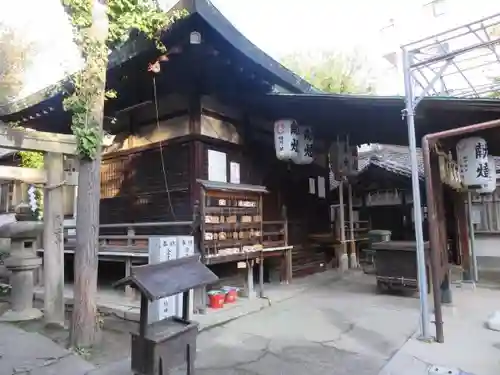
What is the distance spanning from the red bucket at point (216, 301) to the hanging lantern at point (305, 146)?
388 centimetres

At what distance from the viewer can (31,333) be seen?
6441mm

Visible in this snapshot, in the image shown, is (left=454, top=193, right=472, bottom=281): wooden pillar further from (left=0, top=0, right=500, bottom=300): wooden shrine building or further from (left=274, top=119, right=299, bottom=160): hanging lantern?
(left=274, top=119, right=299, bottom=160): hanging lantern

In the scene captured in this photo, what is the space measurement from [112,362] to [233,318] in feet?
9.10

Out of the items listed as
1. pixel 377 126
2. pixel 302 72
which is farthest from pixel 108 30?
pixel 302 72

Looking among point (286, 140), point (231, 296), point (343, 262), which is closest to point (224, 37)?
point (286, 140)

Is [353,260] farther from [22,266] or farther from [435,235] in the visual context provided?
[22,266]

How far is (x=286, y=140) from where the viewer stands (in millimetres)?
9398

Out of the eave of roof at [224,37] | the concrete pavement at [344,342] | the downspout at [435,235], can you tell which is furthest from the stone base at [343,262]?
the downspout at [435,235]

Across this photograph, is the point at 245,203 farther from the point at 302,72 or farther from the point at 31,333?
the point at 302,72

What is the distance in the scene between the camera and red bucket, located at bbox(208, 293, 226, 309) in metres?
8.07

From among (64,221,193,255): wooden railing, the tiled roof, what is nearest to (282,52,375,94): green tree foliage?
the tiled roof

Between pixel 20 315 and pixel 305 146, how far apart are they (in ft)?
25.0

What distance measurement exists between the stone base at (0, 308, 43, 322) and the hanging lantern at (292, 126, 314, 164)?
6.83 m

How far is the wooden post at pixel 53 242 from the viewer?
22.9ft
